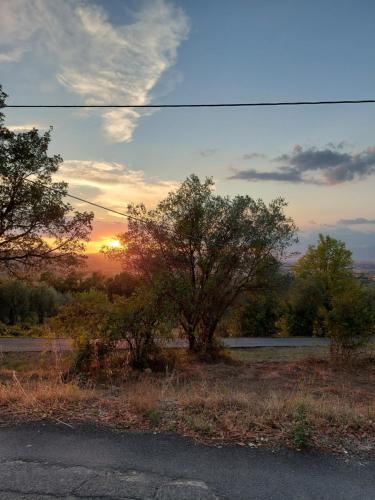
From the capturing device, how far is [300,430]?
181 inches

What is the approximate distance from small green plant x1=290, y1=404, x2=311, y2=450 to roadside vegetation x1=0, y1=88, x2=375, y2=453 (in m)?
0.05

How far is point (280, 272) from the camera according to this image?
17.7 metres

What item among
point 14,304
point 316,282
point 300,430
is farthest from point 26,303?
point 300,430

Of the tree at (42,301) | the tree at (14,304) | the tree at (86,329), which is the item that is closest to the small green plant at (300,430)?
the tree at (86,329)

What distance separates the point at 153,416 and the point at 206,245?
38.3ft

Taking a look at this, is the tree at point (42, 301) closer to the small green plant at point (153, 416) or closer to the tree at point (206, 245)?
the tree at point (206, 245)

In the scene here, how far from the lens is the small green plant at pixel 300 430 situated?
4512 millimetres

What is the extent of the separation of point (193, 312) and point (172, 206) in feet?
13.7

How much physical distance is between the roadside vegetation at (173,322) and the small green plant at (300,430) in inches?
1.8

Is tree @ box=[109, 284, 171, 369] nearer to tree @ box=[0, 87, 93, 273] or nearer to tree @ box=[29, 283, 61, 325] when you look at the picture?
tree @ box=[0, 87, 93, 273]

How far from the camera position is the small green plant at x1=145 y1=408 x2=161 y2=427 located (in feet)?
16.8

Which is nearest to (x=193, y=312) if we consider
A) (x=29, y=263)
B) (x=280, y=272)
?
(x=280, y=272)

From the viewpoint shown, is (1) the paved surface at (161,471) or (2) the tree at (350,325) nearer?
(1) the paved surface at (161,471)

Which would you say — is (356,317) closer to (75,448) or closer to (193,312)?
(193,312)
